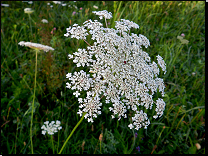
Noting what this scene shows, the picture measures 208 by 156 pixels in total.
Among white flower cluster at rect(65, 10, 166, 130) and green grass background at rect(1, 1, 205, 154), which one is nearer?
white flower cluster at rect(65, 10, 166, 130)

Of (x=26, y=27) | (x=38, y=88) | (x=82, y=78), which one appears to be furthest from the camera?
(x=26, y=27)

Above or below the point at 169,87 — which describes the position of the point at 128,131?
below

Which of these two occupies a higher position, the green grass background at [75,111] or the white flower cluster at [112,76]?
the white flower cluster at [112,76]

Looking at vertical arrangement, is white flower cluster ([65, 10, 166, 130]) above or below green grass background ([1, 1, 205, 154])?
above

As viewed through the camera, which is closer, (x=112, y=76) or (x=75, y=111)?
(x=112, y=76)

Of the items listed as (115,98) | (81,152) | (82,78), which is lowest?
(81,152)

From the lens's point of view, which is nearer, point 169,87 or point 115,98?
point 115,98

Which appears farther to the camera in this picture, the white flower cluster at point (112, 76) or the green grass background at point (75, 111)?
the green grass background at point (75, 111)

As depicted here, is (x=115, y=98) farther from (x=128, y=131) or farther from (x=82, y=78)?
(x=128, y=131)

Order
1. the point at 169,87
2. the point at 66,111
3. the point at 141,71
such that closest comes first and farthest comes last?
the point at 141,71 → the point at 66,111 → the point at 169,87

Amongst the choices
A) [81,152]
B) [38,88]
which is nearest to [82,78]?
[81,152]

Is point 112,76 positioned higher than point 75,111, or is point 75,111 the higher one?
point 112,76
